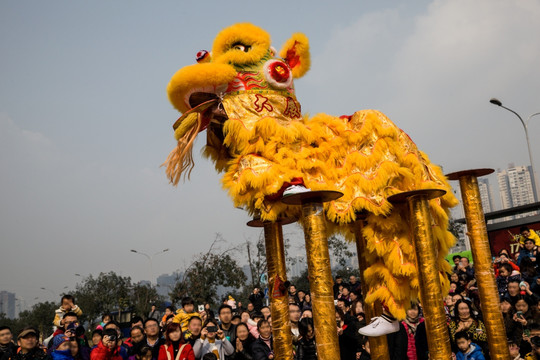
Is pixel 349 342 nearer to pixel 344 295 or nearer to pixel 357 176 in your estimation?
pixel 357 176

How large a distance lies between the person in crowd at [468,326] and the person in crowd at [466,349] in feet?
1.06

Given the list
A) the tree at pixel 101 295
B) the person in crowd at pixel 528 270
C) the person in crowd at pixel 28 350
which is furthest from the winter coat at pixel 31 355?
the tree at pixel 101 295

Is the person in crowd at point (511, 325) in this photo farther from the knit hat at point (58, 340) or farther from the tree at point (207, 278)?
the tree at point (207, 278)

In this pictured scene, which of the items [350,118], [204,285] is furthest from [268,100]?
[204,285]

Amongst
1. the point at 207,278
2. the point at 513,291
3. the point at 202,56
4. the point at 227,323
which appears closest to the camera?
the point at 202,56

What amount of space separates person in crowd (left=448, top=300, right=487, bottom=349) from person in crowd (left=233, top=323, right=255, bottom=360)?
8.37 ft

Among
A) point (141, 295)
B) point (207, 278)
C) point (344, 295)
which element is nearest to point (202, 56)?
point (344, 295)

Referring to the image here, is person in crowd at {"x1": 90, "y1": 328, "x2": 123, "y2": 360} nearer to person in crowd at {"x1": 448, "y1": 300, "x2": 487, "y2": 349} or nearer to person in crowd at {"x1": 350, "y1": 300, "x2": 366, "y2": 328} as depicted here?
person in crowd at {"x1": 350, "y1": 300, "x2": 366, "y2": 328}

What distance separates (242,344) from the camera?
6.10 metres

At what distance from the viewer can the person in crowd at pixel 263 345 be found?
5.75 metres

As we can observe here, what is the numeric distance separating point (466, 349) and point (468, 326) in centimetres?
56

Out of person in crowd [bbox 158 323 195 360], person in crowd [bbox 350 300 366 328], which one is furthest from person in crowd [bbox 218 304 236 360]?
person in crowd [bbox 350 300 366 328]

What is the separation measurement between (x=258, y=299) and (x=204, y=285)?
508 inches

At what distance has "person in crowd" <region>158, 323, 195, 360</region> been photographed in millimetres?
5332
